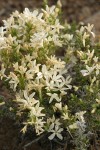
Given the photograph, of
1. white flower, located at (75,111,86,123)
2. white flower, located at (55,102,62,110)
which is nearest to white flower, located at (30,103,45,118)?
white flower, located at (55,102,62,110)

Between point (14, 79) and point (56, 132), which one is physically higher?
point (14, 79)

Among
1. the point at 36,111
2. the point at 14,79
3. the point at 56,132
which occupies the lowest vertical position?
the point at 56,132

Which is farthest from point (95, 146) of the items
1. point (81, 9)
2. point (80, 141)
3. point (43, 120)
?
point (81, 9)

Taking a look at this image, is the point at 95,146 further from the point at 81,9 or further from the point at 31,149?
the point at 81,9

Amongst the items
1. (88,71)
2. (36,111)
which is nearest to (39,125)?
(36,111)

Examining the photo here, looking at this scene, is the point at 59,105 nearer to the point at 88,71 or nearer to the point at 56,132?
the point at 56,132

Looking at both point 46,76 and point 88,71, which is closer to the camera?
point 46,76

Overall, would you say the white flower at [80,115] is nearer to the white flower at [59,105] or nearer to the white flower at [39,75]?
the white flower at [59,105]

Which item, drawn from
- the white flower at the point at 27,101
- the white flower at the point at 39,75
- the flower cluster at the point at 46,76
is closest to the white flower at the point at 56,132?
the flower cluster at the point at 46,76

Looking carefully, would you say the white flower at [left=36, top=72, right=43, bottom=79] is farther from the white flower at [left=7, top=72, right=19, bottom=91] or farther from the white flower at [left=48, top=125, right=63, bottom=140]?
the white flower at [left=48, top=125, right=63, bottom=140]
